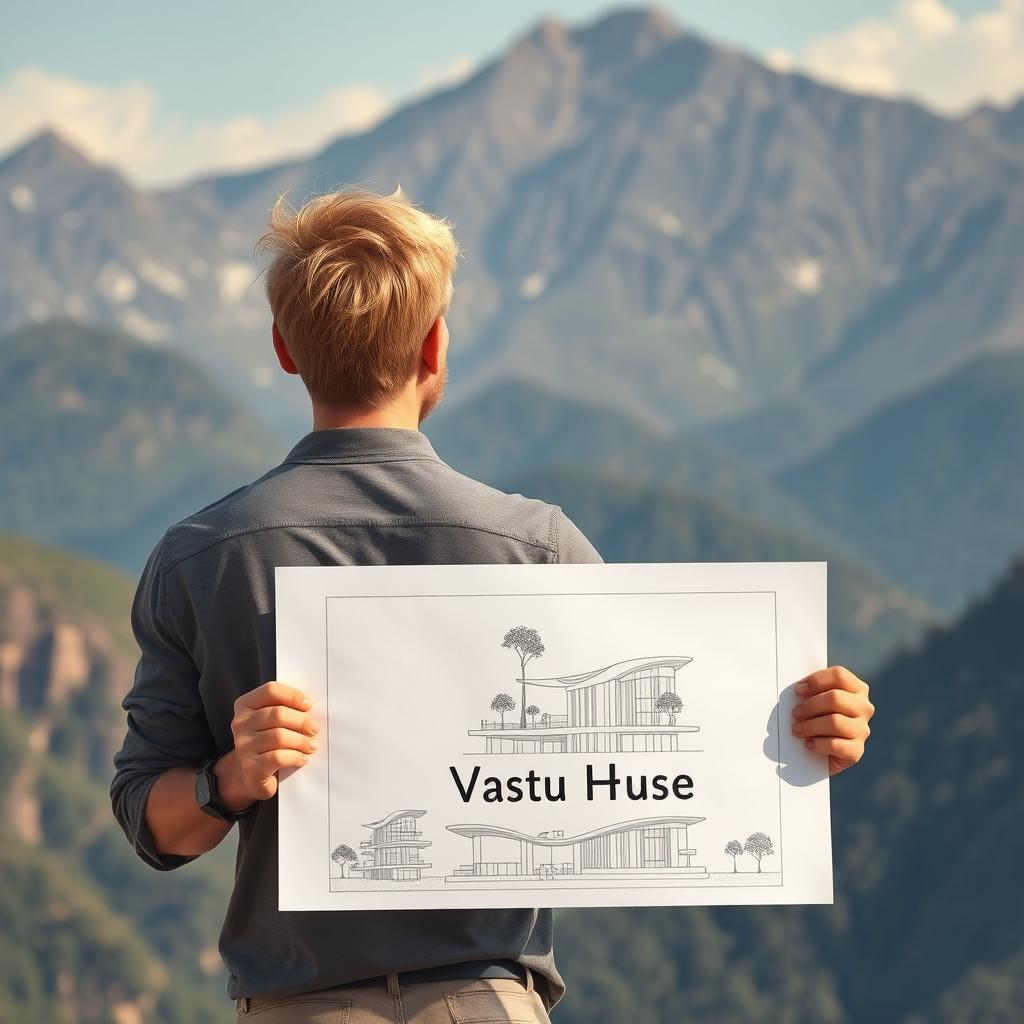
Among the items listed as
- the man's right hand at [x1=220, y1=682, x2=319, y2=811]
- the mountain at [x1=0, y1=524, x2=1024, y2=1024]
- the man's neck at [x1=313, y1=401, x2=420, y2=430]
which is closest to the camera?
the man's right hand at [x1=220, y1=682, x2=319, y2=811]

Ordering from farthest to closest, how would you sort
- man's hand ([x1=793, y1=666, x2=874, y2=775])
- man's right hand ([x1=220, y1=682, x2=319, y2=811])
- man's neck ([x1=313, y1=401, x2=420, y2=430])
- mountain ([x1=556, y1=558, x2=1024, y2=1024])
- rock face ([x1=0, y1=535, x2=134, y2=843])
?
rock face ([x1=0, y1=535, x2=134, y2=843]) → mountain ([x1=556, y1=558, x2=1024, y2=1024]) → man's neck ([x1=313, y1=401, x2=420, y2=430]) → man's hand ([x1=793, y1=666, x2=874, y2=775]) → man's right hand ([x1=220, y1=682, x2=319, y2=811])

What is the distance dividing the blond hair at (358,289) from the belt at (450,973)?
1.35 meters

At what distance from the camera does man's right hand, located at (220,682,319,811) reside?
154 inches

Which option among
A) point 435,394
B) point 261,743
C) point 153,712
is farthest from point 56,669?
point 261,743

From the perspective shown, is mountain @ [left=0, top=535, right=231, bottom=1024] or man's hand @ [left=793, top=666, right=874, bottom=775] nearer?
man's hand @ [left=793, top=666, right=874, bottom=775]

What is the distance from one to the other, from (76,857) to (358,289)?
583ft

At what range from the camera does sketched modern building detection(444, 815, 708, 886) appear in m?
4.14

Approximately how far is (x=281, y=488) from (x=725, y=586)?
1114 millimetres

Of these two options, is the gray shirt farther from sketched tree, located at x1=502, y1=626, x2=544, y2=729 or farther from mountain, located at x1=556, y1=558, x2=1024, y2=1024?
mountain, located at x1=556, y1=558, x2=1024, y2=1024

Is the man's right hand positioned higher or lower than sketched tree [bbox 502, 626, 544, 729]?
lower

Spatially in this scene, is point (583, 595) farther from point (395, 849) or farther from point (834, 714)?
point (395, 849)

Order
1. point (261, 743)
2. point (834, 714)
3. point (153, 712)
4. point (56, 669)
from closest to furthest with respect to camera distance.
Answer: point (261, 743)
point (834, 714)
point (153, 712)
point (56, 669)

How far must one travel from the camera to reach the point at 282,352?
4258mm

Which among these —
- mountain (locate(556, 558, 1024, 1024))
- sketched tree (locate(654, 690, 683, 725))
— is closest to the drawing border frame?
sketched tree (locate(654, 690, 683, 725))
